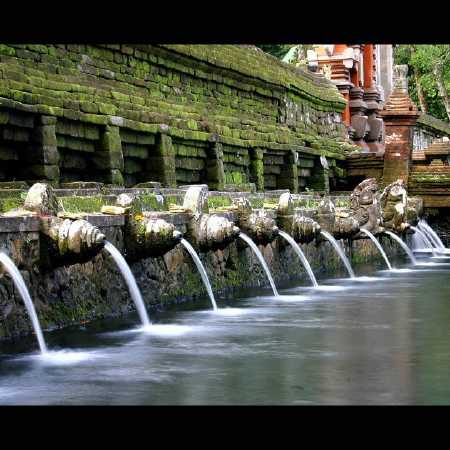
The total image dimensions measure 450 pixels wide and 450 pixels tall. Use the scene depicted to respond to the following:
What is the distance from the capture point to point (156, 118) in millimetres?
16125

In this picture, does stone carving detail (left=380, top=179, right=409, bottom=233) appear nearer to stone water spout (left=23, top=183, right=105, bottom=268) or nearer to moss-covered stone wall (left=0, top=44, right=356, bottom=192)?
moss-covered stone wall (left=0, top=44, right=356, bottom=192)

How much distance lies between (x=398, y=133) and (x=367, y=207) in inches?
258

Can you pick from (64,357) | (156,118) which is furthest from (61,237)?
(156,118)

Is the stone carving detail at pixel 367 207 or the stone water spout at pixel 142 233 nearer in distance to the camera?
the stone water spout at pixel 142 233

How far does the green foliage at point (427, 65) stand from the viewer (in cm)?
4169

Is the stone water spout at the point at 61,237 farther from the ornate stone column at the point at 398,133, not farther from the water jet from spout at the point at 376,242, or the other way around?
the ornate stone column at the point at 398,133

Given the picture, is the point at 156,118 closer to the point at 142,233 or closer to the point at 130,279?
the point at 142,233

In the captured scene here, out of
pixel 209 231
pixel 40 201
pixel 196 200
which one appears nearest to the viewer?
pixel 40 201

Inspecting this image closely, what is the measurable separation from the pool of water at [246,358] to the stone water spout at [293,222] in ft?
9.47

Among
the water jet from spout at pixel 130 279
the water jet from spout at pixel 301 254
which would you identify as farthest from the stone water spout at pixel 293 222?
the water jet from spout at pixel 130 279

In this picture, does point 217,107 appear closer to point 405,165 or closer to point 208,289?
point 405,165

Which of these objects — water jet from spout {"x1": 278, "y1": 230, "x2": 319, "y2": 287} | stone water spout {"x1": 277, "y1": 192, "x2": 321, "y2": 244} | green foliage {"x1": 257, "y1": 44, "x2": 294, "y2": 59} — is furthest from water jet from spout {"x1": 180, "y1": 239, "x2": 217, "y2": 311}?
green foliage {"x1": 257, "y1": 44, "x2": 294, "y2": 59}

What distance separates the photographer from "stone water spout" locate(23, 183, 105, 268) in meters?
8.44

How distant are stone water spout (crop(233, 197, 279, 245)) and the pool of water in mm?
1410
